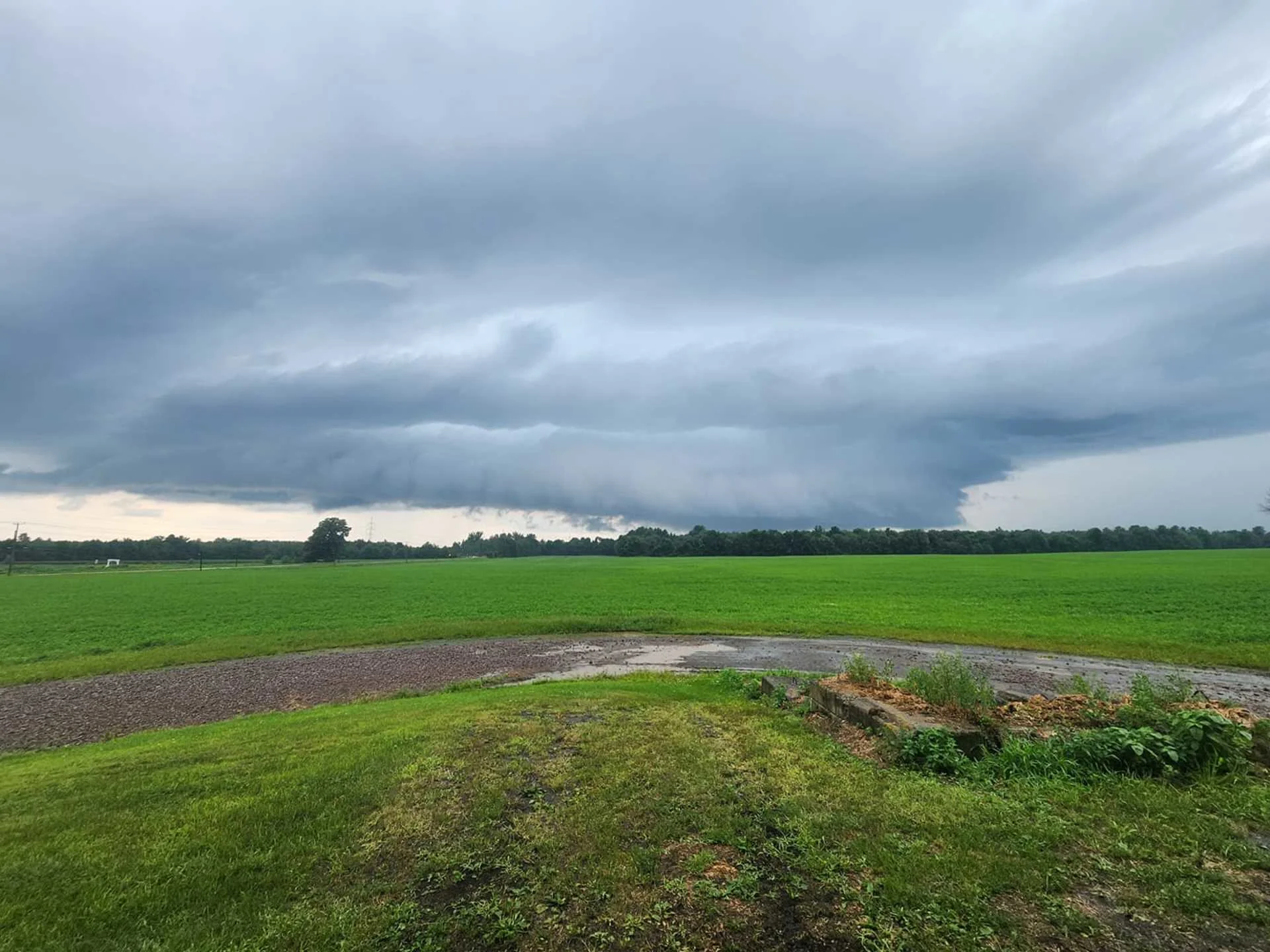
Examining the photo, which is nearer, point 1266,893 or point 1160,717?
point 1266,893

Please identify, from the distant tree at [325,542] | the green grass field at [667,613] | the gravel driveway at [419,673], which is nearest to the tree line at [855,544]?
the distant tree at [325,542]

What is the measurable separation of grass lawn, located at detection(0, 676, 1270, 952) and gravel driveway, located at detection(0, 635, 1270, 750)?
8.60 m

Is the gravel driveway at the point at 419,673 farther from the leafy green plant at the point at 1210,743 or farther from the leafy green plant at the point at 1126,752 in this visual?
the leafy green plant at the point at 1126,752

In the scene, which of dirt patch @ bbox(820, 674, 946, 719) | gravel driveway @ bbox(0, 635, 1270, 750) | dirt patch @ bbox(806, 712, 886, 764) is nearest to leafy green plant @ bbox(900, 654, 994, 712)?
dirt patch @ bbox(820, 674, 946, 719)

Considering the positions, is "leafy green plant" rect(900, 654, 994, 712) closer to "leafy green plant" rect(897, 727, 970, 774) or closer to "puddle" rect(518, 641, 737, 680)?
"leafy green plant" rect(897, 727, 970, 774)

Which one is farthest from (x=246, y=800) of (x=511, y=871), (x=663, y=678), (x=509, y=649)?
(x=509, y=649)

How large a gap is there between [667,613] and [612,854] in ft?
99.4

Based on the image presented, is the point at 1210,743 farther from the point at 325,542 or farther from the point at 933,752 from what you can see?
the point at 325,542

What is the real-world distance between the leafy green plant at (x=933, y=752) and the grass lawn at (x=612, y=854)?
435 millimetres

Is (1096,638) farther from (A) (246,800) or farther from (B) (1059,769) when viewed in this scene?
(A) (246,800)

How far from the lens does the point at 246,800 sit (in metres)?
6.67

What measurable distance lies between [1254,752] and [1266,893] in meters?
3.67

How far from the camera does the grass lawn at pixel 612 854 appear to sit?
4.27m

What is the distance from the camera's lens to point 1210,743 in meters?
6.79
